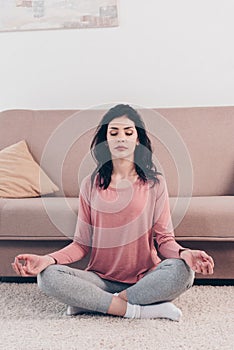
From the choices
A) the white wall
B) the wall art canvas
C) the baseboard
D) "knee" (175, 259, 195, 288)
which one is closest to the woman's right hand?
"knee" (175, 259, 195, 288)

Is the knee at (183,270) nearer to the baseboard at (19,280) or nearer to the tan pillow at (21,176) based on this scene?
the baseboard at (19,280)

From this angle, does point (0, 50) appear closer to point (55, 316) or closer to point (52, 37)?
point (52, 37)

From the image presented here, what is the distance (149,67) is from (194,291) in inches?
53.6

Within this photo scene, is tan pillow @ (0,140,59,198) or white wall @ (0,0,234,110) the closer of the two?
tan pillow @ (0,140,59,198)

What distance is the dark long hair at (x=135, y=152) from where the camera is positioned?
85.0 inches

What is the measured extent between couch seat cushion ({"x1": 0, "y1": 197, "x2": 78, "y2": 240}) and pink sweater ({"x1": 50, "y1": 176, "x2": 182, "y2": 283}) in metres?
0.17

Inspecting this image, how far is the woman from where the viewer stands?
1.99 metres

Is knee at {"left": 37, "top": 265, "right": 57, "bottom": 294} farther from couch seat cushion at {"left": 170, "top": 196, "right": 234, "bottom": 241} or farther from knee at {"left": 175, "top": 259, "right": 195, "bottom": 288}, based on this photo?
couch seat cushion at {"left": 170, "top": 196, "right": 234, "bottom": 241}

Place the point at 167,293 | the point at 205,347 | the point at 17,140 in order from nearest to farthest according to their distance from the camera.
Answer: the point at 205,347
the point at 167,293
the point at 17,140

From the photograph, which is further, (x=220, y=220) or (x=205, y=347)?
(x=220, y=220)

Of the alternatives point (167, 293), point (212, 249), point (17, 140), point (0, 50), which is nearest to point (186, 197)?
point (212, 249)

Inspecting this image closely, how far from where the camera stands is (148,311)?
79.4 inches

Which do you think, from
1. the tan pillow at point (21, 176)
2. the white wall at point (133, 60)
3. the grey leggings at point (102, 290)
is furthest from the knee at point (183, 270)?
the white wall at point (133, 60)

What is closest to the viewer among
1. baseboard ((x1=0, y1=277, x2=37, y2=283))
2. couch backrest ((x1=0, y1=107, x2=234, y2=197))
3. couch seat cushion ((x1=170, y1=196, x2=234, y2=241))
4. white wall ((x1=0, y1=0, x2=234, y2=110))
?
couch seat cushion ((x1=170, y1=196, x2=234, y2=241))
